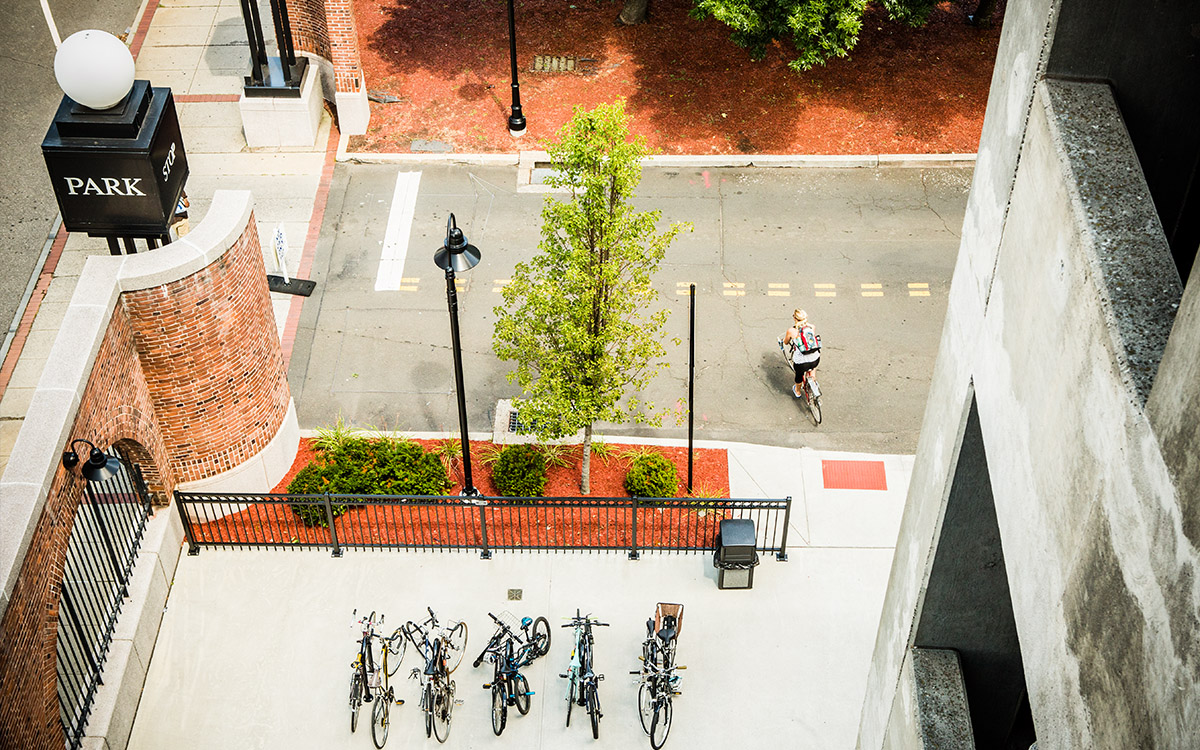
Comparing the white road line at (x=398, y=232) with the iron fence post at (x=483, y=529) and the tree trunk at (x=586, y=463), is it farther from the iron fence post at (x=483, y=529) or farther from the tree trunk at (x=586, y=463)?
the iron fence post at (x=483, y=529)

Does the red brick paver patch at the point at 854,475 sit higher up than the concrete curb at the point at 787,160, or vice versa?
the concrete curb at the point at 787,160

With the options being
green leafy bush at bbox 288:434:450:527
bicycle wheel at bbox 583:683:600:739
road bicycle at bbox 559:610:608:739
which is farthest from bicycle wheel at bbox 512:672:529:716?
green leafy bush at bbox 288:434:450:527

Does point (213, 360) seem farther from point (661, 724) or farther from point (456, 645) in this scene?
point (661, 724)

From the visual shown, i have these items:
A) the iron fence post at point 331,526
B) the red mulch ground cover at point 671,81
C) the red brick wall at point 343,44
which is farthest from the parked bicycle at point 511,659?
the red brick wall at point 343,44

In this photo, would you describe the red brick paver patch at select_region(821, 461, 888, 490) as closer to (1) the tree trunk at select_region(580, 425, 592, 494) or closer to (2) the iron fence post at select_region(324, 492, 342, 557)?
(1) the tree trunk at select_region(580, 425, 592, 494)

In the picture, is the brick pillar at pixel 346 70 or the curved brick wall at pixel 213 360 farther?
the brick pillar at pixel 346 70

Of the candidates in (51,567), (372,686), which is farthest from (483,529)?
(51,567)

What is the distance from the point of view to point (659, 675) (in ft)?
47.7

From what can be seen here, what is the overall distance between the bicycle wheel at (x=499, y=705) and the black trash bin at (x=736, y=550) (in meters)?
3.55

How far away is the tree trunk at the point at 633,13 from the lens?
28219mm

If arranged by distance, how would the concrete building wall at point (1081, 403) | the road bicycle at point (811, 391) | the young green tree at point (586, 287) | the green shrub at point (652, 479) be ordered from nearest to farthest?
the concrete building wall at point (1081, 403) → the young green tree at point (586, 287) → the green shrub at point (652, 479) → the road bicycle at point (811, 391)

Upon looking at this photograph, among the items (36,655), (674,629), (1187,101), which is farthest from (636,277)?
(1187,101)

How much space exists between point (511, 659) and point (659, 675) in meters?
1.88

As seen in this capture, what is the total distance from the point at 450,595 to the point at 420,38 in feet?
53.9
